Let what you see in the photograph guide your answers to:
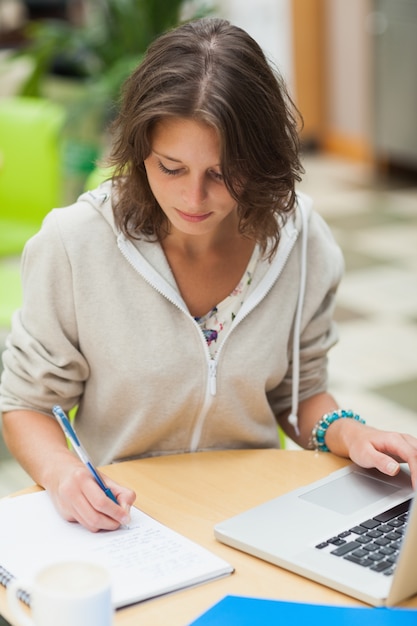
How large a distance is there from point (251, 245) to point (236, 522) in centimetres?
55

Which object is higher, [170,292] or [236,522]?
[170,292]

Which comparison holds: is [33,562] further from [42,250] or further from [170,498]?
[42,250]

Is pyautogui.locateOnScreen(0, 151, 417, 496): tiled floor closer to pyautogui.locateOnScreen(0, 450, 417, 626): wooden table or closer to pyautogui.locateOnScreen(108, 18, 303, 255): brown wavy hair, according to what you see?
pyautogui.locateOnScreen(0, 450, 417, 626): wooden table

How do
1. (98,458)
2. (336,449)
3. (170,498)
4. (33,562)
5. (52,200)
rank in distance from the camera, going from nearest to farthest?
1. (33,562)
2. (170,498)
3. (336,449)
4. (98,458)
5. (52,200)

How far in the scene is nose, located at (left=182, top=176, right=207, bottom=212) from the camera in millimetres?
1505

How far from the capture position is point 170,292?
1.68m

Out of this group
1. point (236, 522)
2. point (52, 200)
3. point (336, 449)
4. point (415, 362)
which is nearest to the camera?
point (236, 522)

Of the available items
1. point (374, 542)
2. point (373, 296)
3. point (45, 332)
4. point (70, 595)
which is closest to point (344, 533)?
point (374, 542)

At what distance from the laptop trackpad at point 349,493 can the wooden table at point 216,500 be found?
2.2 inches

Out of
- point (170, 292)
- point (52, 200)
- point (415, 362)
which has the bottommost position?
point (415, 362)

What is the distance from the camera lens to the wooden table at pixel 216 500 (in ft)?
4.02

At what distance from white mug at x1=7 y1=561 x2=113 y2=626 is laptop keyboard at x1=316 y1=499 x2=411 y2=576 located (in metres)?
0.37

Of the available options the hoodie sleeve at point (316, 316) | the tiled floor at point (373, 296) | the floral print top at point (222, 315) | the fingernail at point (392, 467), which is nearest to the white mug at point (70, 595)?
the fingernail at point (392, 467)

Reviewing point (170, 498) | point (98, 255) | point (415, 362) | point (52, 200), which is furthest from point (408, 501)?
point (415, 362)
